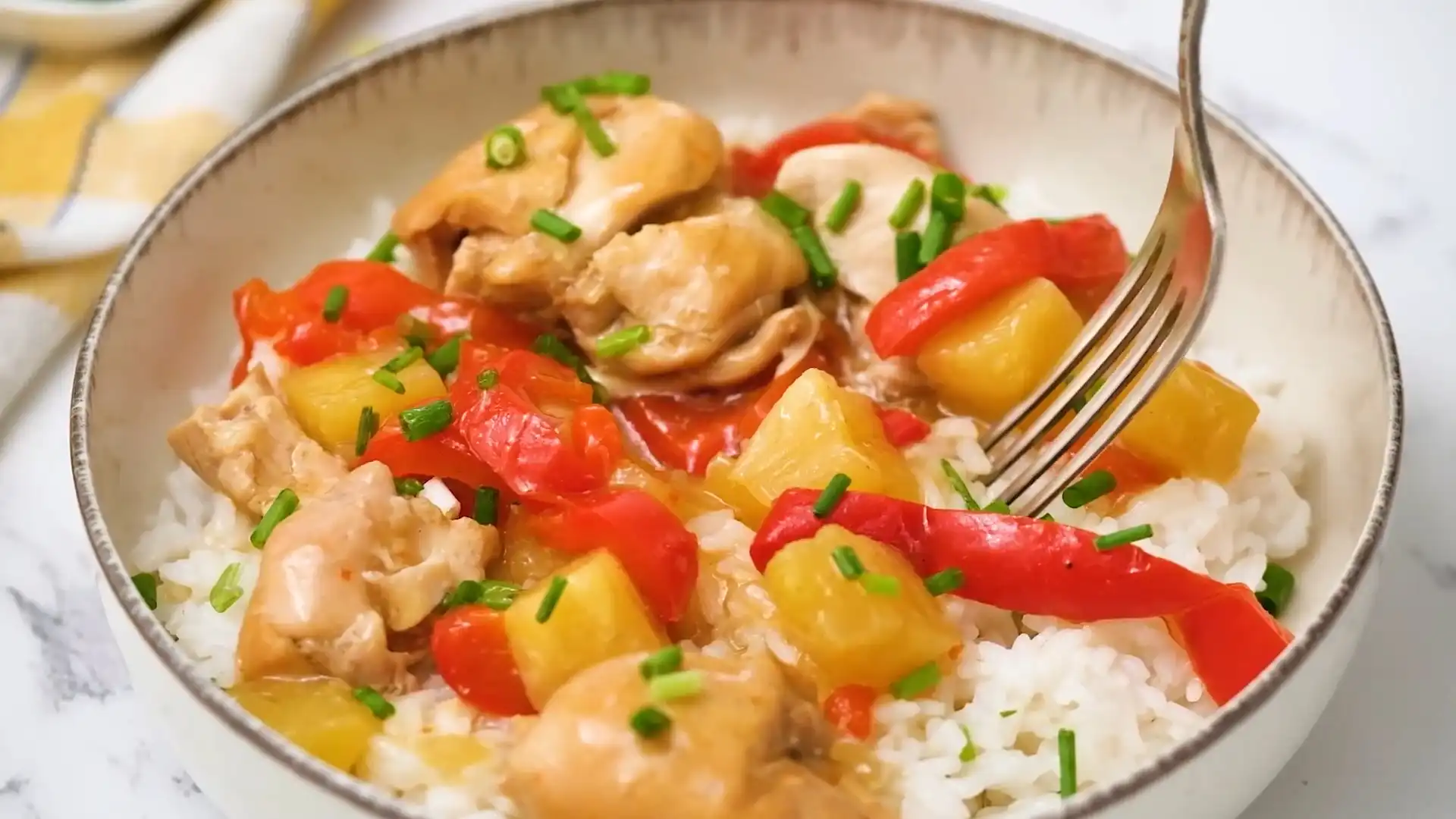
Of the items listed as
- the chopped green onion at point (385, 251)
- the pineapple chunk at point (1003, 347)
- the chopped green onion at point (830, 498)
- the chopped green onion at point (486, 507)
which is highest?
the pineapple chunk at point (1003, 347)

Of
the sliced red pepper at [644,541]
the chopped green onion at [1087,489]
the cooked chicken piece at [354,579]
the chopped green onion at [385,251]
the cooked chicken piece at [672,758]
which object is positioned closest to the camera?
the cooked chicken piece at [672,758]

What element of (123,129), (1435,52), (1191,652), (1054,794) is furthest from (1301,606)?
(123,129)

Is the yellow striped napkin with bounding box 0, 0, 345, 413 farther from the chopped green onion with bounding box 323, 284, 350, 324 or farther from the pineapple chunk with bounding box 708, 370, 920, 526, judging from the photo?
the pineapple chunk with bounding box 708, 370, 920, 526

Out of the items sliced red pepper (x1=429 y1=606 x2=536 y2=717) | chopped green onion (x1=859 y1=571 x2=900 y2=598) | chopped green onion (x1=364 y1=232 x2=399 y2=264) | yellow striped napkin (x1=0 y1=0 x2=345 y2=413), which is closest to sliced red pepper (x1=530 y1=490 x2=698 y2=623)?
sliced red pepper (x1=429 y1=606 x2=536 y2=717)

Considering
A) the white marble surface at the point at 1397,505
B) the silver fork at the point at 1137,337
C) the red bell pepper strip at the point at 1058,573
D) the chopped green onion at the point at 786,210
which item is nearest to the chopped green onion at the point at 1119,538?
the red bell pepper strip at the point at 1058,573

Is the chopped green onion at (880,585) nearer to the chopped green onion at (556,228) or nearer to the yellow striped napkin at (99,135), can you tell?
the chopped green onion at (556,228)
